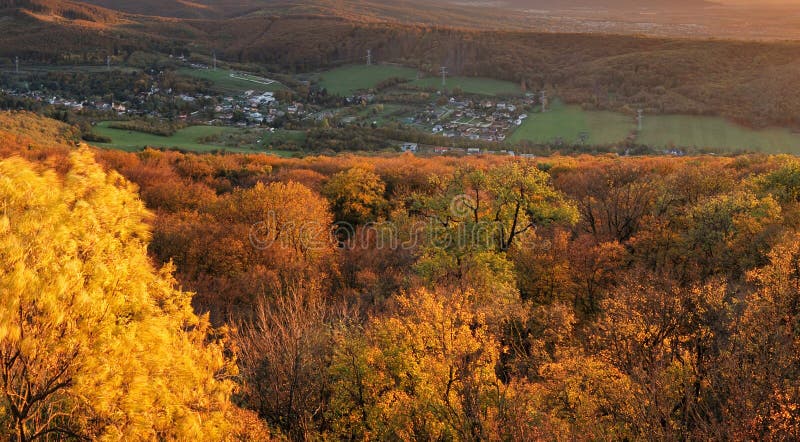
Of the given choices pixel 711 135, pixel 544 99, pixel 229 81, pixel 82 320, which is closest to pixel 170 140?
pixel 229 81

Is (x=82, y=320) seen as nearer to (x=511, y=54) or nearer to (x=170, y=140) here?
(x=170, y=140)

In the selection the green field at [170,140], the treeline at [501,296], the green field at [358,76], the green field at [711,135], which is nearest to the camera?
the treeline at [501,296]

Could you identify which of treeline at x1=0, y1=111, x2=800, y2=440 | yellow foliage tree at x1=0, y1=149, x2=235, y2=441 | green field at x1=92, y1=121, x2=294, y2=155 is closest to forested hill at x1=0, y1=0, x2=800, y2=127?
treeline at x1=0, y1=111, x2=800, y2=440

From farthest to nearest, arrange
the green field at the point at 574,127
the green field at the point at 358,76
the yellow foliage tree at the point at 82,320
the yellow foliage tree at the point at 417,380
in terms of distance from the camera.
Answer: the green field at the point at 358,76 < the green field at the point at 574,127 < the yellow foliage tree at the point at 417,380 < the yellow foliage tree at the point at 82,320

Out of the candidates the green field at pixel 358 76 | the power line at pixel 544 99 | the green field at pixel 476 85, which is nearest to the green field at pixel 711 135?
the power line at pixel 544 99

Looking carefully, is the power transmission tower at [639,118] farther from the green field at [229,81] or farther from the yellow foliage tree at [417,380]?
the green field at [229,81]

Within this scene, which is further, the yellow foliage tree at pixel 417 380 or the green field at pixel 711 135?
the green field at pixel 711 135

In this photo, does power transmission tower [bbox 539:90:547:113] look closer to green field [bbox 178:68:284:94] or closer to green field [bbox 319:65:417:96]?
green field [bbox 319:65:417:96]
